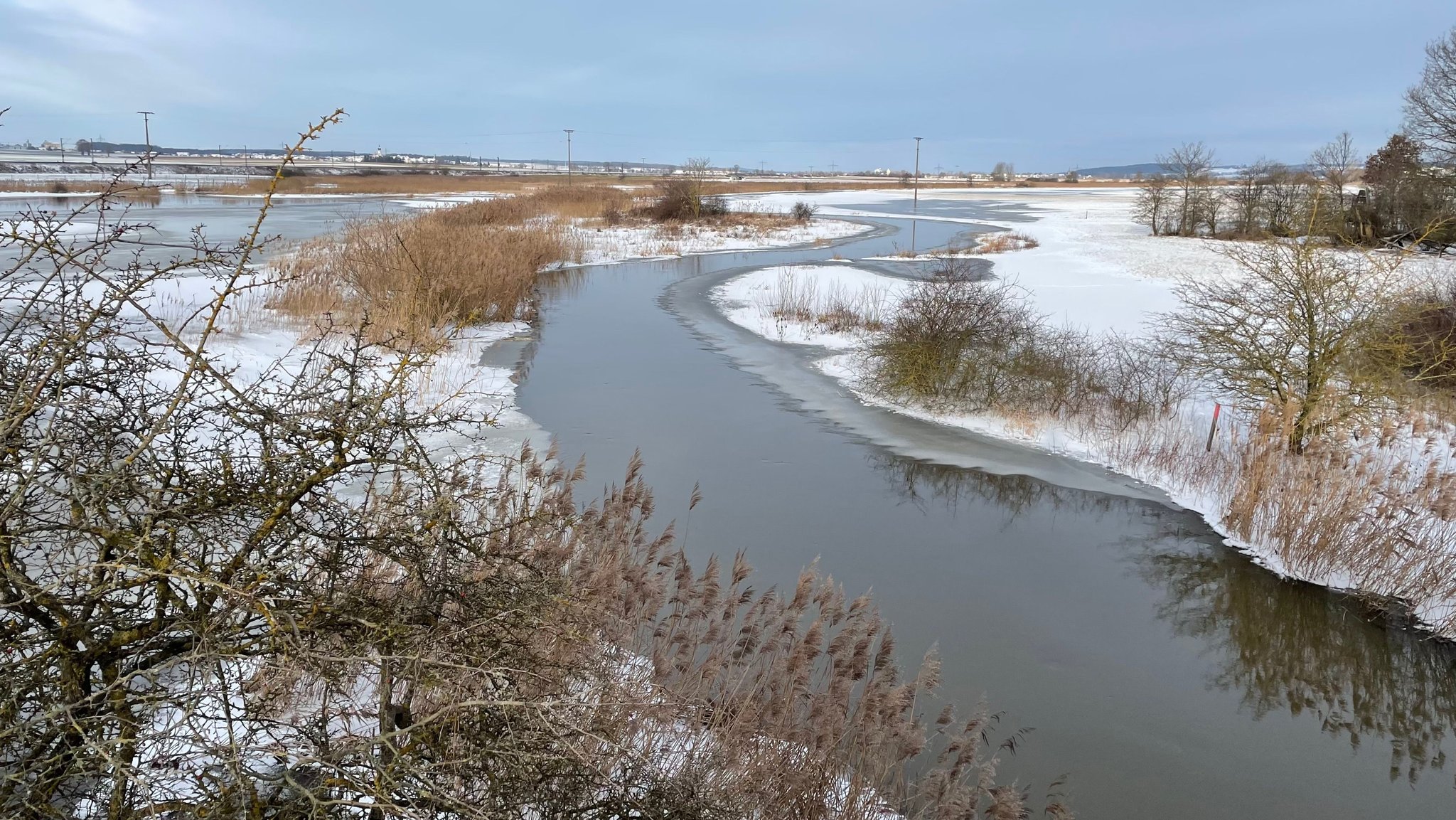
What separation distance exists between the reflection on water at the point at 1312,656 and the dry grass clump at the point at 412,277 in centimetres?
975

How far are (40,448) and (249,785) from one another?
1.00 meters

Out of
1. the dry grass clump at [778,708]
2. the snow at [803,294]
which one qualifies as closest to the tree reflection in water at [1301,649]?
the dry grass clump at [778,708]

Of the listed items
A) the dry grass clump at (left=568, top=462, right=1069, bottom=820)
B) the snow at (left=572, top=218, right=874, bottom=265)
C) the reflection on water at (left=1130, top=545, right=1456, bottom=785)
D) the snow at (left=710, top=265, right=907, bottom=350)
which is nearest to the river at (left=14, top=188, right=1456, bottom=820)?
the reflection on water at (left=1130, top=545, right=1456, bottom=785)

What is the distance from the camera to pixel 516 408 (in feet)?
40.0

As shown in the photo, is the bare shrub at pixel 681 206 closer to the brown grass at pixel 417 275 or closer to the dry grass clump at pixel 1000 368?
the brown grass at pixel 417 275

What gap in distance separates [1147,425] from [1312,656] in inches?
221

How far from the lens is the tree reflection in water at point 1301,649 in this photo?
607 cm

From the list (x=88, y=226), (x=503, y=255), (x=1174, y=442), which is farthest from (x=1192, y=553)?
(x=88, y=226)

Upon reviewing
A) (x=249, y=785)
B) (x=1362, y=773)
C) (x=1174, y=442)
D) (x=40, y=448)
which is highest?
A: (x=40, y=448)

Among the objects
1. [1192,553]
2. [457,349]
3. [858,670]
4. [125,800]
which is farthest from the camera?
[457,349]

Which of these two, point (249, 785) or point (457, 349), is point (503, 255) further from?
point (249, 785)

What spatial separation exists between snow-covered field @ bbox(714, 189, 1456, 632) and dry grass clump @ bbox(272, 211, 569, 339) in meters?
5.11

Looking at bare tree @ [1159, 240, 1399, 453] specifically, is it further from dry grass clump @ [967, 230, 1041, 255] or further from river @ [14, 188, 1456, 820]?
dry grass clump @ [967, 230, 1041, 255]

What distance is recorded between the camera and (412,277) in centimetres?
1659
